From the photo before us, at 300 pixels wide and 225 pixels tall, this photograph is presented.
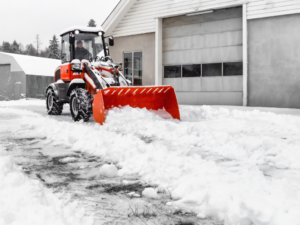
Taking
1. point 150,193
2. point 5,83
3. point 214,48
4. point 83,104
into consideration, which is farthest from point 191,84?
point 5,83

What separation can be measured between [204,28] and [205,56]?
4.47 feet

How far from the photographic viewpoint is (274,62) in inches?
494

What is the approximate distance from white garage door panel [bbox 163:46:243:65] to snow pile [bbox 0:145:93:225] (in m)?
12.5

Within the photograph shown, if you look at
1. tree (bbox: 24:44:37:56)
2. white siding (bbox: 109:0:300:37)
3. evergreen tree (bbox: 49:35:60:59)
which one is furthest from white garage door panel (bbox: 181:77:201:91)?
tree (bbox: 24:44:37:56)

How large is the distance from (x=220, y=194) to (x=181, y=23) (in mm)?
13969

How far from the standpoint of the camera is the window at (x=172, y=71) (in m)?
15.7

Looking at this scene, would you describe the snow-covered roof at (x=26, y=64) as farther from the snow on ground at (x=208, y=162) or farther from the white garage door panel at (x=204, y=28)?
the snow on ground at (x=208, y=162)

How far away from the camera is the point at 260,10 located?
12781 millimetres

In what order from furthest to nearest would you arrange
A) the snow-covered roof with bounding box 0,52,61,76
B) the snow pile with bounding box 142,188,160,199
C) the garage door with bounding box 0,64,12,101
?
the garage door with bounding box 0,64,12,101
the snow-covered roof with bounding box 0,52,61,76
the snow pile with bounding box 142,188,160,199

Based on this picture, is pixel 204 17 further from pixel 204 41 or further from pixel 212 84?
pixel 212 84

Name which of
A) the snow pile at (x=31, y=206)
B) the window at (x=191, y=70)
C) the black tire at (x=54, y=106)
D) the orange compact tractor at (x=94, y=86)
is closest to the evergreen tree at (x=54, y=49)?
the window at (x=191, y=70)

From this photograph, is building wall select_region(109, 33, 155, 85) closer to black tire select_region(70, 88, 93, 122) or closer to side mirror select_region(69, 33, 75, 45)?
side mirror select_region(69, 33, 75, 45)

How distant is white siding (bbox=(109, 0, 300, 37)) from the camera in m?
12.3

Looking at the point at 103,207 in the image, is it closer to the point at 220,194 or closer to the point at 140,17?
the point at 220,194
